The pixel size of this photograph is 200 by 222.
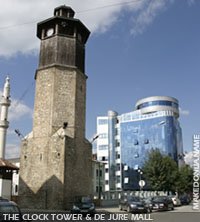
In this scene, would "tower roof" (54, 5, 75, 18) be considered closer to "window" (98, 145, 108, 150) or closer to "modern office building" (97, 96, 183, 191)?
"modern office building" (97, 96, 183, 191)

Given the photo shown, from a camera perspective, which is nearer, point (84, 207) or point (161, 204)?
point (84, 207)

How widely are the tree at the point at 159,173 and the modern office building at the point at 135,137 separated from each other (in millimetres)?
34421

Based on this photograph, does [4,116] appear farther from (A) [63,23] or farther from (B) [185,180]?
(B) [185,180]

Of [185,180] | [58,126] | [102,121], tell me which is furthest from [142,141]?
[58,126]

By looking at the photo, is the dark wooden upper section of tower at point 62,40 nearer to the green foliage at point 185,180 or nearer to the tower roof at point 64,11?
the tower roof at point 64,11

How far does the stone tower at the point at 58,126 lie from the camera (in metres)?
28.2

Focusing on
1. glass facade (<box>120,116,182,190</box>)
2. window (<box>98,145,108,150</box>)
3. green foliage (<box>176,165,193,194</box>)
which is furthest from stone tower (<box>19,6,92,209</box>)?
window (<box>98,145,108,150</box>)

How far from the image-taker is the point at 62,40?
Result: 32.2 m

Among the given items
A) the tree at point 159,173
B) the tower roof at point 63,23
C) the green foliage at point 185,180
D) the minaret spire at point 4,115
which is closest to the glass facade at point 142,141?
the green foliage at point 185,180

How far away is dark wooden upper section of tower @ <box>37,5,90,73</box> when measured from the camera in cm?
3191

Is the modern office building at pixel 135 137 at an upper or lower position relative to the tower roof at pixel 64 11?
lower

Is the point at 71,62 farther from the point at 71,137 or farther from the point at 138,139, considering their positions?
the point at 138,139

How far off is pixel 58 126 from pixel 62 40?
28.7 ft

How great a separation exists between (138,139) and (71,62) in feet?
182
